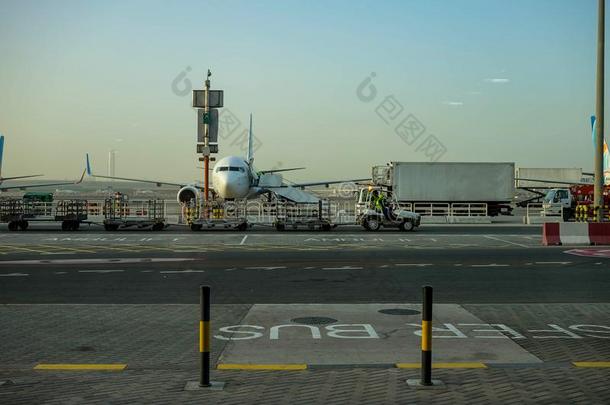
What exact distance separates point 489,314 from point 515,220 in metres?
37.3

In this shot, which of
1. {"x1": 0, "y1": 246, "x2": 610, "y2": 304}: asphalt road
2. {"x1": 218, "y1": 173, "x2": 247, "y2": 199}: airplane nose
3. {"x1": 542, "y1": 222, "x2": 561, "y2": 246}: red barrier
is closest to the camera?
{"x1": 0, "y1": 246, "x2": 610, "y2": 304}: asphalt road

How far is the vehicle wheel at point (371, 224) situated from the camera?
36.9 meters

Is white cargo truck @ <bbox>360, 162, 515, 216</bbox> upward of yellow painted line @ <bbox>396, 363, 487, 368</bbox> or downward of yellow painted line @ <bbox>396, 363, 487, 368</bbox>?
upward

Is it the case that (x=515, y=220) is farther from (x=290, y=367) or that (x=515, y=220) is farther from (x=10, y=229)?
(x=290, y=367)

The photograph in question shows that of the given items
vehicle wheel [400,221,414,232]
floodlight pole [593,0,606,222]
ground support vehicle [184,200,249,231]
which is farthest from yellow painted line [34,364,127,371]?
vehicle wheel [400,221,414,232]

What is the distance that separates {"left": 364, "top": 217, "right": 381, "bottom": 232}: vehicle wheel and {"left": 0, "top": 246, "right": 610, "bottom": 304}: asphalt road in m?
13.0

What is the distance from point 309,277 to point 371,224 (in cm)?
2045

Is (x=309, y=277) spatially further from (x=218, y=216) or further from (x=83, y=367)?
(x=218, y=216)

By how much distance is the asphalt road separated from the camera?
13.6 m

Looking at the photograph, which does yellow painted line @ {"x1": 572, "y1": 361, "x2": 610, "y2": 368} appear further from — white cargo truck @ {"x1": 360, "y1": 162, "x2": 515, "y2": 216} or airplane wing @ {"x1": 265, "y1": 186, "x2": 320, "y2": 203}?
white cargo truck @ {"x1": 360, "y1": 162, "x2": 515, "y2": 216}

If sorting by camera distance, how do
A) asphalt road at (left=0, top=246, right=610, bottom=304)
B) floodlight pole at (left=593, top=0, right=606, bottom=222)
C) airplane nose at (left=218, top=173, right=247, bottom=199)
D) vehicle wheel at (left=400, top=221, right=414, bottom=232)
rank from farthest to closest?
airplane nose at (left=218, top=173, right=247, bottom=199), vehicle wheel at (left=400, top=221, right=414, bottom=232), floodlight pole at (left=593, top=0, right=606, bottom=222), asphalt road at (left=0, top=246, right=610, bottom=304)

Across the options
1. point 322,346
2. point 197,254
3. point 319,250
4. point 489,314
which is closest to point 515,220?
point 319,250

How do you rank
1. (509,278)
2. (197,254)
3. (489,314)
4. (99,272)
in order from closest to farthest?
1. (489,314)
2. (509,278)
3. (99,272)
4. (197,254)

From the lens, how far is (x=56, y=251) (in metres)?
24.2
